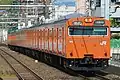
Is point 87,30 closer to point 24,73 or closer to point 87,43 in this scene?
point 87,43

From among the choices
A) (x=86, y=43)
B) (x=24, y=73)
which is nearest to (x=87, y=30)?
(x=86, y=43)

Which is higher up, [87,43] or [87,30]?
[87,30]

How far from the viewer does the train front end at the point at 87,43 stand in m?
21.0

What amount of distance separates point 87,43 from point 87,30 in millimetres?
691

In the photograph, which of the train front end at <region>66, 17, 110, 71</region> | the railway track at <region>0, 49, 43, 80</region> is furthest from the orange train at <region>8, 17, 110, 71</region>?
the railway track at <region>0, 49, 43, 80</region>

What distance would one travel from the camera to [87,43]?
21078 millimetres

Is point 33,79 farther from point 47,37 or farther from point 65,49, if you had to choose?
point 47,37

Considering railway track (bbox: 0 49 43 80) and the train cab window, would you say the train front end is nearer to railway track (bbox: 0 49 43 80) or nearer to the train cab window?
the train cab window

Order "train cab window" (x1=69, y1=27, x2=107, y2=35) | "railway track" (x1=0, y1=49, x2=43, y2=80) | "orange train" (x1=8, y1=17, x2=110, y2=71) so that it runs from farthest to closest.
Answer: "train cab window" (x1=69, y1=27, x2=107, y2=35), "orange train" (x1=8, y1=17, x2=110, y2=71), "railway track" (x1=0, y1=49, x2=43, y2=80)

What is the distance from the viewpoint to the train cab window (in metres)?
21.2

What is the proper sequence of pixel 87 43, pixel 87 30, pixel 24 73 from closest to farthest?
pixel 87 43 → pixel 87 30 → pixel 24 73

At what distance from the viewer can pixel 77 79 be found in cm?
1953

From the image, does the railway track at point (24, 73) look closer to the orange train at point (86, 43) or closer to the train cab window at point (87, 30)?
the orange train at point (86, 43)

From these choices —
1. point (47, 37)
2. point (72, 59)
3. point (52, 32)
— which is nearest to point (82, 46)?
point (72, 59)
